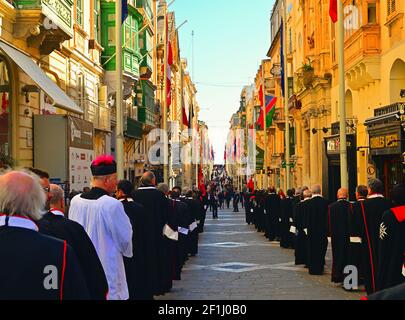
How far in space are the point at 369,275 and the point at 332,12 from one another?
9906 millimetres

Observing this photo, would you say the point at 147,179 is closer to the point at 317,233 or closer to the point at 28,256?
the point at 317,233

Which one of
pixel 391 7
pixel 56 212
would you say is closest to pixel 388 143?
pixel 391 7

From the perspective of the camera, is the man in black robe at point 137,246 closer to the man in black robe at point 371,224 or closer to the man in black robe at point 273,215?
the man in black robe at point 371,224

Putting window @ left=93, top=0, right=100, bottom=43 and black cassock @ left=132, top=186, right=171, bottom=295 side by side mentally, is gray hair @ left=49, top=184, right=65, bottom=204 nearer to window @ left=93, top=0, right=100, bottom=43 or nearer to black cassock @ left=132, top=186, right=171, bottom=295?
black cassock @ left=132, top=186, right=171, bottom=295

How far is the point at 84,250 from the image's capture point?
527 cm

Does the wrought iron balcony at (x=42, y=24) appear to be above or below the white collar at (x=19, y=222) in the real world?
above

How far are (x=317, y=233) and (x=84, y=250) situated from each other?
10.9 meters

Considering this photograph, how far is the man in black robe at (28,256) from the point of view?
12.0 ft

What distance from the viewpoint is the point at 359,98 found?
85.7 ft

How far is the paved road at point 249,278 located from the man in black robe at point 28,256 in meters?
8.04

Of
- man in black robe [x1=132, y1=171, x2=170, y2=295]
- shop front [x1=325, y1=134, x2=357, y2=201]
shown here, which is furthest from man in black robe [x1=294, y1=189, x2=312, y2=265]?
shop front [x1=325, y1=134, x2=357, y2=201]

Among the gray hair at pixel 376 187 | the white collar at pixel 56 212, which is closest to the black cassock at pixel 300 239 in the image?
the gray hair at pixel 376 187

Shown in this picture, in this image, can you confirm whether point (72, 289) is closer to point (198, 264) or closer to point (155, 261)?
point (155, 261)
